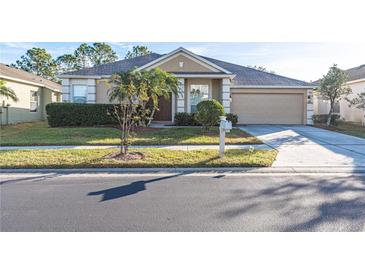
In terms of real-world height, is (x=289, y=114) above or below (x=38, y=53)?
below

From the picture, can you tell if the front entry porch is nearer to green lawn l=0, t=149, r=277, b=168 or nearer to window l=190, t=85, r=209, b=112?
A: window l=190, t=85, r=209, b=112

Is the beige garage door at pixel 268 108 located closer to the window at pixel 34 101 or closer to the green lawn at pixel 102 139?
the green lawn at pixel 102 139

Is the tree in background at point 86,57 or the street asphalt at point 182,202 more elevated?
the tree in background at point 86,57

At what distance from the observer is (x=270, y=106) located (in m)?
19.7

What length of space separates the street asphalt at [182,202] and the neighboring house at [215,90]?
11.7 meters

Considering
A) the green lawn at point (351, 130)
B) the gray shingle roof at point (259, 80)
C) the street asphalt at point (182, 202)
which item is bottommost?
the street asphalt at point (182, 202)

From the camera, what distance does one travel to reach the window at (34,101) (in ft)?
69.4

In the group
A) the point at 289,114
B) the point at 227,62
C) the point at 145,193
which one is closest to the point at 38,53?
the point at 227,62

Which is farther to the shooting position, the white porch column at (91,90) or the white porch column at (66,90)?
the white porch column at (66,90)

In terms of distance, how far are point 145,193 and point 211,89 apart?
13.9 meters

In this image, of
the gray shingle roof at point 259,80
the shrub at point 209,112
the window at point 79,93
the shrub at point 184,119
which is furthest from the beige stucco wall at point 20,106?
the gray shingle roof at point 259,80

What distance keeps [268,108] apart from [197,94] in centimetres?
532

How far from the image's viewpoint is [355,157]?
859 centimetres

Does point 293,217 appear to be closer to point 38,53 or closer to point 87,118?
point 87,118
